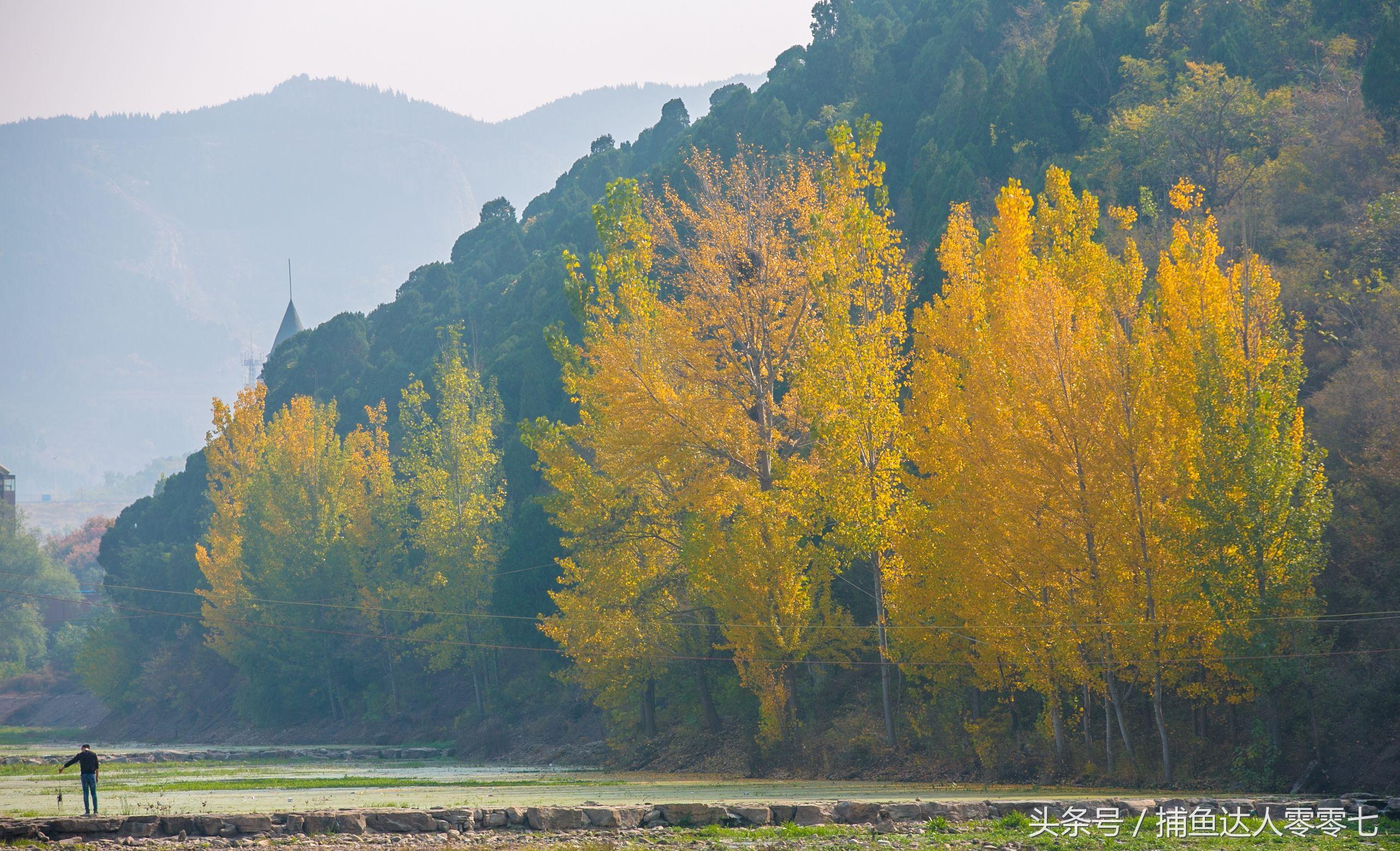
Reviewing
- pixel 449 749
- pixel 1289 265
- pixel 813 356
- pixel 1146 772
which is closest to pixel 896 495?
pixel 813 356

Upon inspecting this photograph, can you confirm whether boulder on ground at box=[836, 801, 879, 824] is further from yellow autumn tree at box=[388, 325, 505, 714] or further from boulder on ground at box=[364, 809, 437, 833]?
yellow autumn tree at box=[388, 325, 505, 714]

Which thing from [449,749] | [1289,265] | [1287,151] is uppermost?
[1287,151]

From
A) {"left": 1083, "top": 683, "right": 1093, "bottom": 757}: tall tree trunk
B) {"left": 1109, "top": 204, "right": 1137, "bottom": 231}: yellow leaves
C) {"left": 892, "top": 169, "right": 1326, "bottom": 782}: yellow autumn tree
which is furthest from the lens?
{"left": 1109, "top": 204, "right": 1137, "bottom": 231}: yellow leaves

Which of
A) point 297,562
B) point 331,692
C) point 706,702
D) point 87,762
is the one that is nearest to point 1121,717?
point 706,702

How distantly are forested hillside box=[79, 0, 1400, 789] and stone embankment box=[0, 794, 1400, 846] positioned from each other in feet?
18.9

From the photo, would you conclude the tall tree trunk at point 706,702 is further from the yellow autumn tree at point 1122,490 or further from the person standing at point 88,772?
the person standing at point 88,772

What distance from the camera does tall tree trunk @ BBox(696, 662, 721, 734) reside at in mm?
40094

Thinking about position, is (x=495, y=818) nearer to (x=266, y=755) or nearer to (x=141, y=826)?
(x=141, y=826)

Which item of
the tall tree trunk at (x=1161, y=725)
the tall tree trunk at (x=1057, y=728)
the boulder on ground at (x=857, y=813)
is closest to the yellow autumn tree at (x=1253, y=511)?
the tall tree trunk at (x=1161, y=725)

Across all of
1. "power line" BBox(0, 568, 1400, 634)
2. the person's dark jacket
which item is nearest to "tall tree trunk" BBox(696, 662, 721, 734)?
"power line" BBox(0, 568, 1400, 634)

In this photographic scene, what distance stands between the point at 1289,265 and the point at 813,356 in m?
16.8

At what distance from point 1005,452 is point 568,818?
A: 12.9 metres

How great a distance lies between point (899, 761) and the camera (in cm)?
3139

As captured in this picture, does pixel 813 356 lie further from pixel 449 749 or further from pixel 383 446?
pixel 383 446
